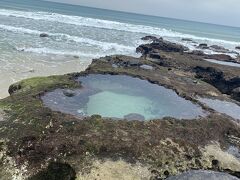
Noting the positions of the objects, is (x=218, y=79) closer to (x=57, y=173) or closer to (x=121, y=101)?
(x=121, y=101)

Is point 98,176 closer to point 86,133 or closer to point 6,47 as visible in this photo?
point 86,133

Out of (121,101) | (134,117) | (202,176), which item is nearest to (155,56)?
(121,101)

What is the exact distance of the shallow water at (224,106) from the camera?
22.9 meters

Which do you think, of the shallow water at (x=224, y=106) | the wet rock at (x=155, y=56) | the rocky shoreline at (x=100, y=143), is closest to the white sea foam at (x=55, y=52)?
the wet rock at (x=155, y=56)

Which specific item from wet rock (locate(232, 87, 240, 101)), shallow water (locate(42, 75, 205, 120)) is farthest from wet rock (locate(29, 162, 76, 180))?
wet rock (locate(232, 87, 240, 101))

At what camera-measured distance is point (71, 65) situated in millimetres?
38188

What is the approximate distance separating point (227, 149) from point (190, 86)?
9.38m

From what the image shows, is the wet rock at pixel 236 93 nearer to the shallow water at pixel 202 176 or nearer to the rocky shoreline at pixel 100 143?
the rocky shoreline at pixel 100 143

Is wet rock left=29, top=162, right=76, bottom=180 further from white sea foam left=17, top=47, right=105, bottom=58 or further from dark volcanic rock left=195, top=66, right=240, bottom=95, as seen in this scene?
white sea foam left=17, top=47, right=105, bottom=58

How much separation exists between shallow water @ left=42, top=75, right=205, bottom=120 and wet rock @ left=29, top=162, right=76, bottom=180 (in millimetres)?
4411

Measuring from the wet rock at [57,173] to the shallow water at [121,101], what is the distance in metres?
4.41

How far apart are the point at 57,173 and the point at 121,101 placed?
7.96m

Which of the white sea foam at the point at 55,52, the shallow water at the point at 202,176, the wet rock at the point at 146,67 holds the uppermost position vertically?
the shallow water at the point at 202,176

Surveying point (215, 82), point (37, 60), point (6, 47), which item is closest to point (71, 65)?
point (37, 60)
